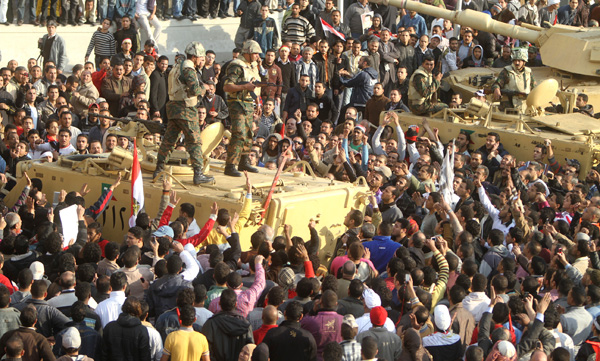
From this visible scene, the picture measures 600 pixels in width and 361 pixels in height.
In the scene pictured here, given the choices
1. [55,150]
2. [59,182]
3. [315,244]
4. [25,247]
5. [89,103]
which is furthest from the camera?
[89,103]

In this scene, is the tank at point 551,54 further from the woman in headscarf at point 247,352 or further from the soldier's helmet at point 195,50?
the woman in headscarf at point 247,352

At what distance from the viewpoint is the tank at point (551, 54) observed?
799 inches

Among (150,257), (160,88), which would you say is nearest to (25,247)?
(150,257)

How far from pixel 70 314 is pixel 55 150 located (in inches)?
296

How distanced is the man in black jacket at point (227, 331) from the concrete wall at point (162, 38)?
14.1 meters

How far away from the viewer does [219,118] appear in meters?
19.5

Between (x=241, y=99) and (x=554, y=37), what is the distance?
951 centimetres

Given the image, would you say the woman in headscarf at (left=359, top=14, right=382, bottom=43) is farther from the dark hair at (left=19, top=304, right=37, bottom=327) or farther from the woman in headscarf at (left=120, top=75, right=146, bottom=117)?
the dark hair at (left=19, top=304, right=37, bottom=327)

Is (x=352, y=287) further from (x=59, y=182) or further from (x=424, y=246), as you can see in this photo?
(x=59, y=182)

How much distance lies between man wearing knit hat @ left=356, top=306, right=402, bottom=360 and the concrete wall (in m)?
14.7

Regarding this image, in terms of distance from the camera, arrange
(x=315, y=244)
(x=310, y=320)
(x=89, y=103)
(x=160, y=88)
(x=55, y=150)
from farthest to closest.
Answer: (x=160, y=88) < (x=89, y=103) < (x=55, y=150) < (x=315, y=244) < (x=310, y=320)

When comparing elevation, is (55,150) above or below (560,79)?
below

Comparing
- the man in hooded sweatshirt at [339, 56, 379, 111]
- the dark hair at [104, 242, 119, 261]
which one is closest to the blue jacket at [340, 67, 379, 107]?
the man in hooded sweatshirt at [339, 56, 379, 111]

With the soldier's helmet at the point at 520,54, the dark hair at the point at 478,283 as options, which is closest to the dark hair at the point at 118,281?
the dark hair at the point at 478,283
